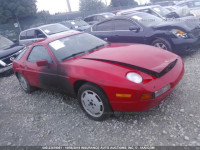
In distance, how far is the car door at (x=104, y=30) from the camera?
18.7ft

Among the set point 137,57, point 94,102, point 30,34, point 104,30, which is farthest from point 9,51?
point 137,57

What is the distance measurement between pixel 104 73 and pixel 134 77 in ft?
1.43

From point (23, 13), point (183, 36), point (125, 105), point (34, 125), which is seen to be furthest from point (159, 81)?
point (23, 13)

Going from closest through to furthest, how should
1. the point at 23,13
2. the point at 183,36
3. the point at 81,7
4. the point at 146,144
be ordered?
the point at 146,144
the point at 183,36
the point at 23,13
the point at 81,7

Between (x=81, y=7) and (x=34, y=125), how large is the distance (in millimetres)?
41345

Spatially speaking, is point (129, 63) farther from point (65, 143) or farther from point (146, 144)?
point (65, 143)

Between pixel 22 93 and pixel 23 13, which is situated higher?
pixel 23 13

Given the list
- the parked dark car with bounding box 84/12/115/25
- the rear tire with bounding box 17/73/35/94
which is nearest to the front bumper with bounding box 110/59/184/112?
the rear tire with bounding box 17/73/35/94

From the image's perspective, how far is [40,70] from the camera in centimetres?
353

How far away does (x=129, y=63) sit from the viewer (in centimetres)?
262

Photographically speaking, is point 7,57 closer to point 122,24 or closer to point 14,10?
point 122,24

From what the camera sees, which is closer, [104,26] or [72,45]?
[72,45]

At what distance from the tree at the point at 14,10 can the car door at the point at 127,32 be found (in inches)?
687

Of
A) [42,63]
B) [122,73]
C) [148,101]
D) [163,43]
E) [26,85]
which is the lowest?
[26,85]
